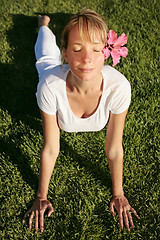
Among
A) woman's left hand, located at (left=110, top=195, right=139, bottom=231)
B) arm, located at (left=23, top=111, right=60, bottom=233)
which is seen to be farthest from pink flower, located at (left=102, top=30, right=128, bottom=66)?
woman's left hand, located at (left=110, top=195, right=139, bottom=231)

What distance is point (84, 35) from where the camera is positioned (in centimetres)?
175

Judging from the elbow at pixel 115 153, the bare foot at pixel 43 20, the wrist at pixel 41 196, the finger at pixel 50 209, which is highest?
the bare foot at pixel 43 20

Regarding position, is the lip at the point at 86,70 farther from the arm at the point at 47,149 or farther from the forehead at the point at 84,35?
the arm at the point at 47,149

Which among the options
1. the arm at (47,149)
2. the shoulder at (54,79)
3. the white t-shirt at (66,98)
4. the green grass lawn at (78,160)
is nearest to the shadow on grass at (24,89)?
the green grass lawn at (78,160)

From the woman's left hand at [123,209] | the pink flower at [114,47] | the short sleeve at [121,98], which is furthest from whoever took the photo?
the woman's left hand at [123,209]

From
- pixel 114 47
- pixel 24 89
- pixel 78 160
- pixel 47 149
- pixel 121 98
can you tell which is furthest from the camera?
pixel 24 89

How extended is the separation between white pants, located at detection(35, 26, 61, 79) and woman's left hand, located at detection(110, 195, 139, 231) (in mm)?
1689

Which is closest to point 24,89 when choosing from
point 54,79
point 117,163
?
point 54,79

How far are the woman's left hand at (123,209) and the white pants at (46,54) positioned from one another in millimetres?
1689

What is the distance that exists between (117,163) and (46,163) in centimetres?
68

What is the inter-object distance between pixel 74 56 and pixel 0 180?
1.68 meters

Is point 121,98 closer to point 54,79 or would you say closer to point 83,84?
point 83,84

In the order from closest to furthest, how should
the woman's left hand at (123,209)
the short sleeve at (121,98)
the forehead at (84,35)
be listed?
the forehead at (84,35) < the short sleeve at (121,98) < the woman's left hand at (123,209)

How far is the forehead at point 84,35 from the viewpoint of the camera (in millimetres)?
1745
